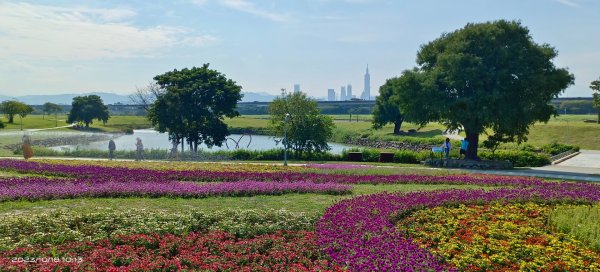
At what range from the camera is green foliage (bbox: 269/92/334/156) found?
38.8 meters

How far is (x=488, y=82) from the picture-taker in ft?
96.0

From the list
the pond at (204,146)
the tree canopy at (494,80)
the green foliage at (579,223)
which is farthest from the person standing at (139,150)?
the green foliage at (579,223)

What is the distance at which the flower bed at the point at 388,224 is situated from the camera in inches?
349

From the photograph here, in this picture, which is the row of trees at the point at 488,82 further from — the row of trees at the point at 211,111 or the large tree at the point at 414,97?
the row of trees at the point at 211,111

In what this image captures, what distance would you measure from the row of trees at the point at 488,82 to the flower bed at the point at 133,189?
1392cm

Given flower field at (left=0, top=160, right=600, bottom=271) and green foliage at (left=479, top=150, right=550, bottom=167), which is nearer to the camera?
flower field at (left=0, top=160, right=600, bottom=271)

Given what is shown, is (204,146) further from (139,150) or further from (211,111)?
(139,150)

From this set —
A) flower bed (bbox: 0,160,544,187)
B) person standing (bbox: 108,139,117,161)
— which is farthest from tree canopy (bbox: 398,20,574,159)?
person standing (bbox: 108,139,117,161)

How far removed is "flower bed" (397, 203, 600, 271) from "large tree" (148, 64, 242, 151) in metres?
31.9

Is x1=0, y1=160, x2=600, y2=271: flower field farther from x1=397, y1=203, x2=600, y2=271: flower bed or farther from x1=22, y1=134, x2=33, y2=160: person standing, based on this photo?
x1=22, y1=134, x2=33, y2=160: person standing

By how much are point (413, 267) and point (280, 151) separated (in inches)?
1173

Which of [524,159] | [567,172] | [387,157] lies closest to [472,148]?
[524,159]

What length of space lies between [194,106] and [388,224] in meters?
33.7

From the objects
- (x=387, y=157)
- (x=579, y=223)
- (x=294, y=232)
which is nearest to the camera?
(x=294, y=232)
